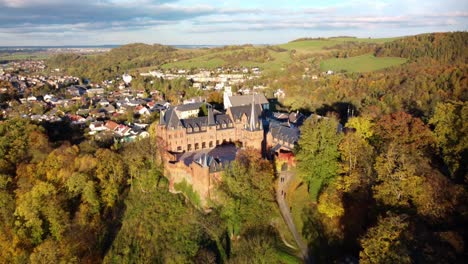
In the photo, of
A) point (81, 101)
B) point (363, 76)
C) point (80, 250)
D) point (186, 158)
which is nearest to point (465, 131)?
point (186, 158)

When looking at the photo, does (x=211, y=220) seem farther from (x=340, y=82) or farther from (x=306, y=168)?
(x=340, y=82)

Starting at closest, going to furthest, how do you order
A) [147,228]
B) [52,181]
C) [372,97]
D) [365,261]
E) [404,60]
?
[365,261]
[147,228]
[52,181]
[372,97]
[404,60]

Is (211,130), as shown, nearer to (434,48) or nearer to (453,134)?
(453,134)

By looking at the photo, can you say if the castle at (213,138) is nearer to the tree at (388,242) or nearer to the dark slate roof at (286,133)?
the dark slate roof at (286,133)

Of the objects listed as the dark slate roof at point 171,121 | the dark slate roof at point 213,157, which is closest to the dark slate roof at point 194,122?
the dark slate roof at point 171,121

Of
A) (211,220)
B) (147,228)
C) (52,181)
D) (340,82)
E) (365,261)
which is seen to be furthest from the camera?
(340,82)
